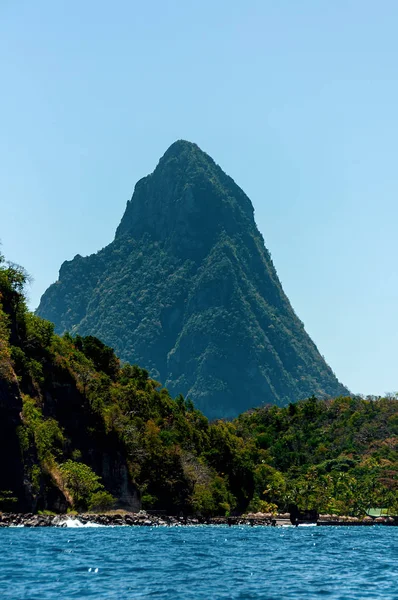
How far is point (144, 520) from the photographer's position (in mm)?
123562

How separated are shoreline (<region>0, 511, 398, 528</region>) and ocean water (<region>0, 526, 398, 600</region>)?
71.8 ft

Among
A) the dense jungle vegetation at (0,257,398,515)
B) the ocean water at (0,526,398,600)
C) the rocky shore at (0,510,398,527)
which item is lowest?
the ocean water at (0,526,398,600)

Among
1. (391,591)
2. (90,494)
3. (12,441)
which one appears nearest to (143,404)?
(90,494)

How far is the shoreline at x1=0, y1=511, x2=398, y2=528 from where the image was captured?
302 feet

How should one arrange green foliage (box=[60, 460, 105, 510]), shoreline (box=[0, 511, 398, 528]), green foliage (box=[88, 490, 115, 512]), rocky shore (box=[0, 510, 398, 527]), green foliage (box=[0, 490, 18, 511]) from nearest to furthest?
1. rocky shore (box=[0, 510, 398, 527])
2. shoreline (box=[0, 511, 398, 528])
3. green foliage (box=[0, 490, 18, 511])
4. green foliage (box=[60, 460, 105, 510])
5. green foliage (box=[88, 490, 115, 512])

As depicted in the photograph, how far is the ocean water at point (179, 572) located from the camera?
37906 millimetres

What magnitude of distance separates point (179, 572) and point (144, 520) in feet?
258

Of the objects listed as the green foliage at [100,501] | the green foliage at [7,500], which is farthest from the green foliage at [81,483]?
the green foliage at [7,500]

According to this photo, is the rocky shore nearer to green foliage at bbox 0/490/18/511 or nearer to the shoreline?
the shoreline

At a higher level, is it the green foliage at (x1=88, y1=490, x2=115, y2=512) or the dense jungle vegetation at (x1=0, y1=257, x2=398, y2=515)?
the dense jungle vegetation at (x1=0, y1=257, x2=398, y2=515)

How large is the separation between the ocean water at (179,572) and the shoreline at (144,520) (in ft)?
71.8

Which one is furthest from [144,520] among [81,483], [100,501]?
[81,483]

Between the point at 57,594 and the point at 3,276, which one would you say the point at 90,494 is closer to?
the point at 3,276

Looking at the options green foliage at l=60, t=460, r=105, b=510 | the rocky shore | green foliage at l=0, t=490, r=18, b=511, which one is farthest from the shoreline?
green foliage at l=60, t=460, r=105, b=510
